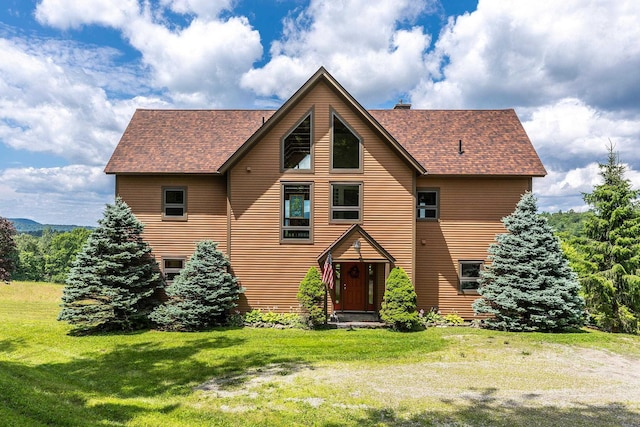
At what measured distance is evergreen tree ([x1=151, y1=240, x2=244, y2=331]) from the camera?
13438 millimetres

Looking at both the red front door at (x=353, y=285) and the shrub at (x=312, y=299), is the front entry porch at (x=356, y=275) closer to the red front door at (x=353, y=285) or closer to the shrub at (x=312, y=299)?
the red front door at (x=353, y=285)

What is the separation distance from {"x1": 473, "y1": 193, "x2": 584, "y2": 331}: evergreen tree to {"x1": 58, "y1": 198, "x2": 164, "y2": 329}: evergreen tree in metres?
13.4

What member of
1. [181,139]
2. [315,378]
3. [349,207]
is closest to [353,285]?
[349,207]

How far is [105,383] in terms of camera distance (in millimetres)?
8500

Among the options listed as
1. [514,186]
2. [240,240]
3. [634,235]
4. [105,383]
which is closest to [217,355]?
[105,383]

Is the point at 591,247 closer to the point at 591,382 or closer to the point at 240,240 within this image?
the point at 591,382

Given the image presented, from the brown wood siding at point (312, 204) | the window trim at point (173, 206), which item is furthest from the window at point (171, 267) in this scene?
the brown wood siding at point (312, 204)

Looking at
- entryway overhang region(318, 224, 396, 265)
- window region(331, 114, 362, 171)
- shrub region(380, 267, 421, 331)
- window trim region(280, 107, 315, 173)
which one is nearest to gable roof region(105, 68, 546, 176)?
window trim region(280, 107, 315, 173)

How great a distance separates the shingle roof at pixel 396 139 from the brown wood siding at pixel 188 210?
1.74ft

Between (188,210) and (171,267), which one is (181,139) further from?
(171,267)

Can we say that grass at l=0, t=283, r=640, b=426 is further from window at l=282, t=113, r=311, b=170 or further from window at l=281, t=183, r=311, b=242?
window at l=282, t=113, r=311, b=170

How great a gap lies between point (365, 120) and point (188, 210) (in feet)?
27.7

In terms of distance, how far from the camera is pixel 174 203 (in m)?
15.5

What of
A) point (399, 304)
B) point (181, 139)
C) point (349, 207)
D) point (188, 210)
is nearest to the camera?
point (399, 304)
